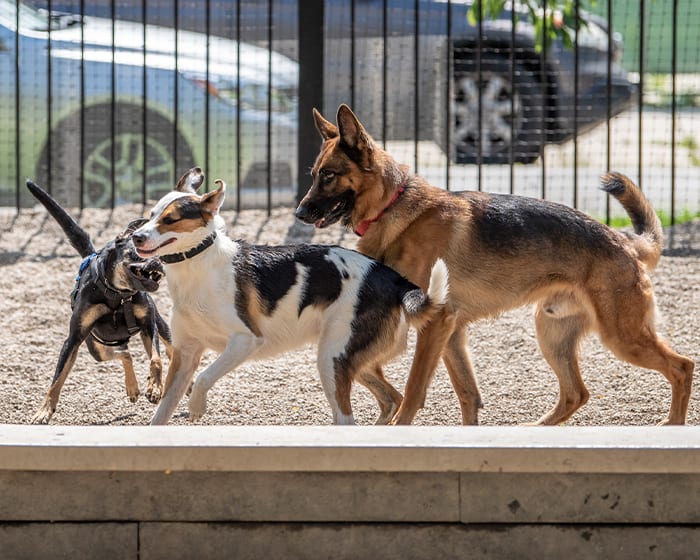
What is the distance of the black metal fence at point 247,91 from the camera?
31.3ft

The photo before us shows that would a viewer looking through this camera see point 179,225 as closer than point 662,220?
Yes

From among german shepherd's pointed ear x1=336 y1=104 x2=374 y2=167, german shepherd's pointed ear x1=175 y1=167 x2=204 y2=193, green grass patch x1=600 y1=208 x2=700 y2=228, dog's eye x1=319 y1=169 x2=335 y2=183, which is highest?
german shepherd's pointed ear x1=336 y1=104 x2=374 y2=167

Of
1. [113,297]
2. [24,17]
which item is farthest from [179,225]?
[24,17]

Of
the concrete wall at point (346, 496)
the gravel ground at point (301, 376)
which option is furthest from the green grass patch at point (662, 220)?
the concrete wall at point (346, 496)

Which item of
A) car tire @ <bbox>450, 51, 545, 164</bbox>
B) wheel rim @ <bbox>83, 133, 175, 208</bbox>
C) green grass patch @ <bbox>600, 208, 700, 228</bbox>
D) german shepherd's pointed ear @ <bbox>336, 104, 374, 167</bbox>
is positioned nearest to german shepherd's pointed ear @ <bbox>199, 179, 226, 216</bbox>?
german shepherd's pointed ear @ <bbox>336, 104, 374, 167</bbox>

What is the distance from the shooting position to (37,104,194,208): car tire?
1017 centimetres

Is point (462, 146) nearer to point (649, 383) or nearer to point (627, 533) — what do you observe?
point (649, 383)

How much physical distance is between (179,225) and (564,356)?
2197mm

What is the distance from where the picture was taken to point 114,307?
6.08m

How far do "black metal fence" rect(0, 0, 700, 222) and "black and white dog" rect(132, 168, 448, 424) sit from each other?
13.2ft

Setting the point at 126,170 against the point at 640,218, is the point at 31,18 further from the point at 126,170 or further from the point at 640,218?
the point at 640,218

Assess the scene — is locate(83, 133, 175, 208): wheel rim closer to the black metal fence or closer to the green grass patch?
the black metal fence

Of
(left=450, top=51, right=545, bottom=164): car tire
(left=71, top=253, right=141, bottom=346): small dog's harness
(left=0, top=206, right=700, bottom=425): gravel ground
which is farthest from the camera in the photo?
(left=450, top=51, right=545, bottom=164): car tire

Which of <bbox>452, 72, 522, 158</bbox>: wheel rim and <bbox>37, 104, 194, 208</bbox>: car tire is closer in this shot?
<bbox>37, 104, 194, 208</bbox>: car tire
